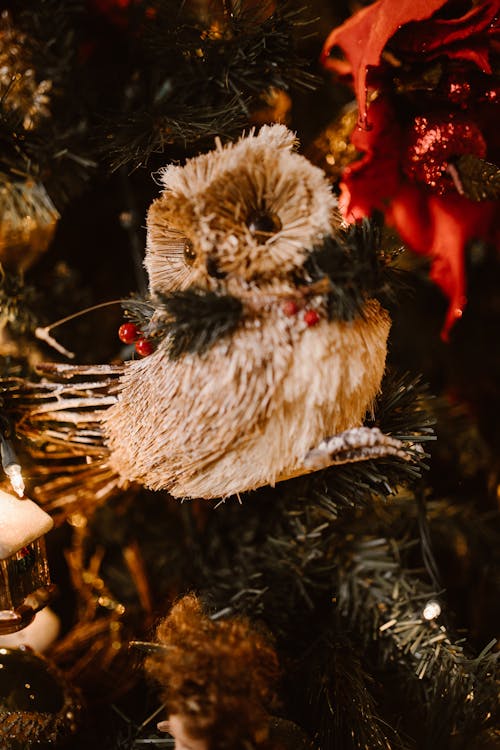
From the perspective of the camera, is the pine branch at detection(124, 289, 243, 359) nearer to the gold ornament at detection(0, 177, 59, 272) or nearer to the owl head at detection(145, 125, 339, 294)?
the owl head at detection(145, 125, 339, 294)

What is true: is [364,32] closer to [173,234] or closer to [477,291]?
[173,234]

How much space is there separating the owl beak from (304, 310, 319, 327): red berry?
6cm

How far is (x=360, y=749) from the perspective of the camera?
1.41 feet

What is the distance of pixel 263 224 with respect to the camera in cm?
35

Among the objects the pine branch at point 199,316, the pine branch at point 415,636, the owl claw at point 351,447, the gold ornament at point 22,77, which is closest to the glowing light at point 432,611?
the pine branch at point 415,636

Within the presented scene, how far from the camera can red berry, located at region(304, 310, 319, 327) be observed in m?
0.34

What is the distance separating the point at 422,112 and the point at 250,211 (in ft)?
0.70

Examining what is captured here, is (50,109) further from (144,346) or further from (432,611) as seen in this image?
(432,611)

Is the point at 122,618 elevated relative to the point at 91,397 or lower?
lower

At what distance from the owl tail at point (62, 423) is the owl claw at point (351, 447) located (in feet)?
0.55

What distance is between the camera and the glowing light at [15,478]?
0.43 metres

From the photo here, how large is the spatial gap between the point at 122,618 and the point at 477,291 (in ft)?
1.97

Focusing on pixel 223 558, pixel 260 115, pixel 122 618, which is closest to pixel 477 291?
pixel 260 115

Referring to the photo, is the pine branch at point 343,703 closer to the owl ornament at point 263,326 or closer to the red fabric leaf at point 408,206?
the owl ornament at point 263,326
